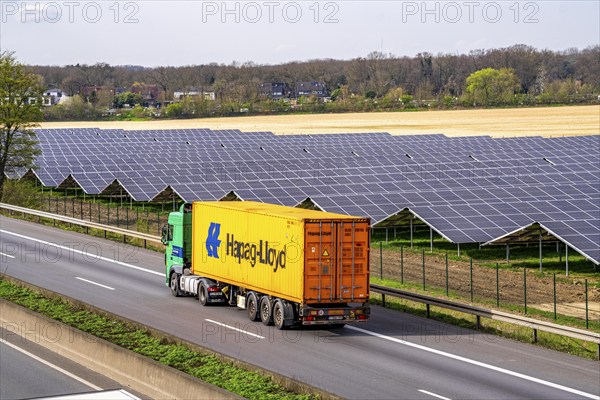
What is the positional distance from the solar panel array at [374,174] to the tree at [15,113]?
4.87 m

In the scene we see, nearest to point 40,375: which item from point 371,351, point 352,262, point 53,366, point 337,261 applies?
point 53,366

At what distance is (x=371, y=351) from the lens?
26.2 metres

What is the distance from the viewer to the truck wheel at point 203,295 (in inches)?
1292

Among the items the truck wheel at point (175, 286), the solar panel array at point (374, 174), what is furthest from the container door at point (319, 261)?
the solar panel array at point (374, 174)

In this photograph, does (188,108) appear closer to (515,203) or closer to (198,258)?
(515,203)

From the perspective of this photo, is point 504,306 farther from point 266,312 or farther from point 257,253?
point 257,253

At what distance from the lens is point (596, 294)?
39.7 metres

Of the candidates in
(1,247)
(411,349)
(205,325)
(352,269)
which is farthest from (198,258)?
(1,247)

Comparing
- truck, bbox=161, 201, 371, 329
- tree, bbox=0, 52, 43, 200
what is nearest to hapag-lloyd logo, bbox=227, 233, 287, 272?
truck, bbox=161, 201, 371, 329

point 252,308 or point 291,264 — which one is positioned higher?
point 291,264

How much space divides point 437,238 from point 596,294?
15.6 meters

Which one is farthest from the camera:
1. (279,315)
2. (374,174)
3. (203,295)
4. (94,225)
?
(374,174)

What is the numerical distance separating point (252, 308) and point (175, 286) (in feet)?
18.6

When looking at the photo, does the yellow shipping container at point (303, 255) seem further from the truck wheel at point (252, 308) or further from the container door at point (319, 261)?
the truck wheel at point (252, 308)
